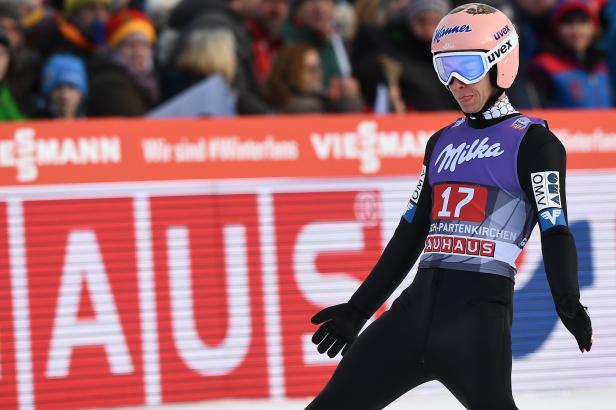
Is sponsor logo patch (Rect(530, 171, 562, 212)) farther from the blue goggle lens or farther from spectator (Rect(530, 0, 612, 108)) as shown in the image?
spectator (Rect(530, 0, 612, 108))

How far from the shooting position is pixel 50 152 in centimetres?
649

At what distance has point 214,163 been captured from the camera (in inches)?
263

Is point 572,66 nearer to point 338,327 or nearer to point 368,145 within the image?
point 368,145

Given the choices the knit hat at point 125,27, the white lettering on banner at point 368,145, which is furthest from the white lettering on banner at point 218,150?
the knit hat at point 125,27

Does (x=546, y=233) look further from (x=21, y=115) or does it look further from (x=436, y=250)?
(x=21, y=115)

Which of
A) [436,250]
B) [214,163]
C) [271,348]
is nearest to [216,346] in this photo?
[271,348]

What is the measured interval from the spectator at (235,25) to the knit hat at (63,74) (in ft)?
1.94

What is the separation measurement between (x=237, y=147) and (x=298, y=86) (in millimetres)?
1105

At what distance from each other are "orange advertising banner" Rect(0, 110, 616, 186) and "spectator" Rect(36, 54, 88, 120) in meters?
0.84

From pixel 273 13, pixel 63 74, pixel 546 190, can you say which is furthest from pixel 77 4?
pixel 546 190

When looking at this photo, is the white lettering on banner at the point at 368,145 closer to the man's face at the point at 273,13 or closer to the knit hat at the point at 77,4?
the man's face at the point at 273,13

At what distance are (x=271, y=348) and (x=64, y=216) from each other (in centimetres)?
133

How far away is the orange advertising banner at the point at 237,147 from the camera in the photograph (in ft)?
21.3

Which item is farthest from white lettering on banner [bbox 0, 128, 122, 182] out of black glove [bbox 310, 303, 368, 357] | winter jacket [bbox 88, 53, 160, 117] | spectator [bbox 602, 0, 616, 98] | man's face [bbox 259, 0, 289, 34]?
spectator [bbox 602, 0, 616, 98]
